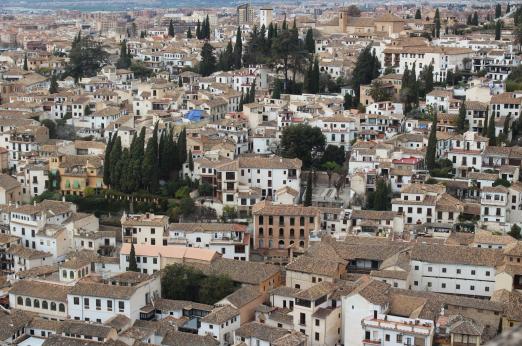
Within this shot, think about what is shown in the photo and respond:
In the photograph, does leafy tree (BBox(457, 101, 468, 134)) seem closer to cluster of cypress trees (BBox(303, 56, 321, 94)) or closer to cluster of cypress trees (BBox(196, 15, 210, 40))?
cluster of cypress trees (BBox(303, 56, 321, 94))

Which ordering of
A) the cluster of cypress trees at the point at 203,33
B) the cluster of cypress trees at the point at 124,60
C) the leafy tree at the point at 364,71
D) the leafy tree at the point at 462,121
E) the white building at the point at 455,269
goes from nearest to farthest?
the white building at the point at 455,269 → the leafy tree at the point at 462,121 → the leafy tree at the point at 364,71 → the cluster of cypress trees at the point at 124,60 → the cluster of cypress trees at the point at 203,33

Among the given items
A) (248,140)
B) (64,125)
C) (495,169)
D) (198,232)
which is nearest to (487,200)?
(495,169)

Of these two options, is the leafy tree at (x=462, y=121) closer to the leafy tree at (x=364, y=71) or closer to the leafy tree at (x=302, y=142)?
the leafy tree at (x=302, y=142)

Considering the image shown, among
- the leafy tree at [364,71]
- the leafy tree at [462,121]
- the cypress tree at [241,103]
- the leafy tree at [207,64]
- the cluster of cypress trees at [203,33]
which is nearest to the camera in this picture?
the leafy tree at [462,121]

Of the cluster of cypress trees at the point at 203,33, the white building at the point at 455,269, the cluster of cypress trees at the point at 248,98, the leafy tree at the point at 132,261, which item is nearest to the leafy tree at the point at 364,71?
the cluster of cypress trees at the point at 248,98

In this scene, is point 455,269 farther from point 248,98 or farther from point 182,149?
point 248,98

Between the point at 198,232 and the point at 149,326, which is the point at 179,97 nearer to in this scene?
the point at 198,232

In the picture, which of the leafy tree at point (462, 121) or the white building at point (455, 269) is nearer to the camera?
the white building at point (455, 269)
